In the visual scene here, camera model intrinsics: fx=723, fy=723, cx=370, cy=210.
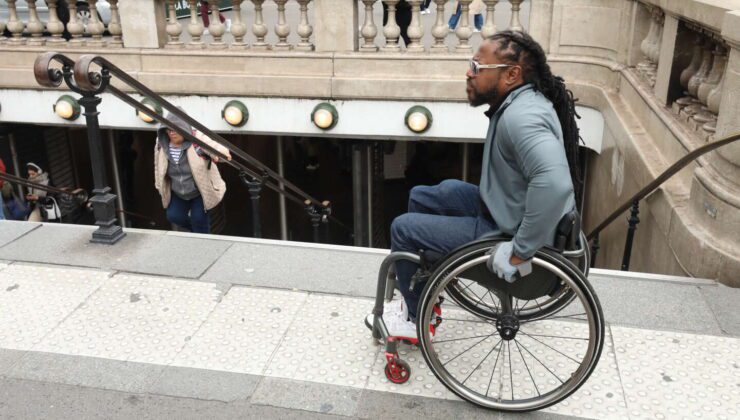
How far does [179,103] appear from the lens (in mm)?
8602

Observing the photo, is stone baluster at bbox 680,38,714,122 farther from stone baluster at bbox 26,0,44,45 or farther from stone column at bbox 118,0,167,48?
stone baluster at bbox 26,0,44,45

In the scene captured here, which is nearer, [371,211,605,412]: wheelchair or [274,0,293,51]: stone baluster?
[371,211,605,412]: wheelchair

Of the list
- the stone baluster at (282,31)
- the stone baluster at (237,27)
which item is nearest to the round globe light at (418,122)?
the stone baluster at (282,31)

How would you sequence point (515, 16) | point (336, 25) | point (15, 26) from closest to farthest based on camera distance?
point (515, 16) → point (336, 25) → point (15, 26)

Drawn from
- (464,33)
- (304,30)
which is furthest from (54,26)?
(464,33)

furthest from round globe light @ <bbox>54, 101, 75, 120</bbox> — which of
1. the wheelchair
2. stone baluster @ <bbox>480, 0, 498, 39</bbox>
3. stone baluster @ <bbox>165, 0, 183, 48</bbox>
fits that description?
the wheelchair

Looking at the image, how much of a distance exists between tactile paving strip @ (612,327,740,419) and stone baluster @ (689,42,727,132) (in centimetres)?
187

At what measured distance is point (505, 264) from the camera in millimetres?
2924

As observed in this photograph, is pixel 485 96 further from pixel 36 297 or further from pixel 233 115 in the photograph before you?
pixel 233 115

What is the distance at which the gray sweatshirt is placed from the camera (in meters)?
2.79

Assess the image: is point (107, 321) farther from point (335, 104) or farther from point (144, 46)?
point (144, 46)

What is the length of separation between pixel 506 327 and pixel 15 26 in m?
8.01

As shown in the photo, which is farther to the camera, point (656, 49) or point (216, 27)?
point (216, 27)

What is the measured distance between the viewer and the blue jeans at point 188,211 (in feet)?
20.8
